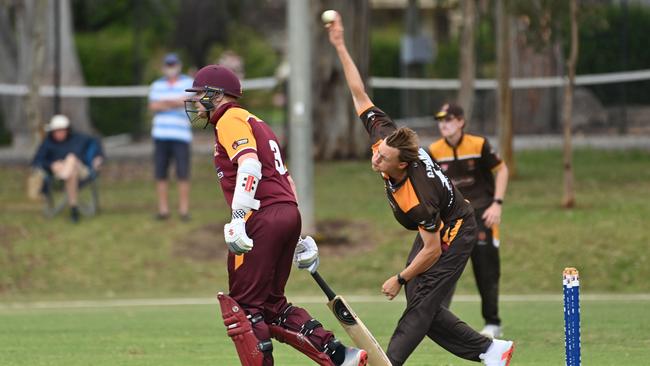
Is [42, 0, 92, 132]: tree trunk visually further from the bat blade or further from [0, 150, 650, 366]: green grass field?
the bat blade

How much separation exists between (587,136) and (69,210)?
11.0 meters

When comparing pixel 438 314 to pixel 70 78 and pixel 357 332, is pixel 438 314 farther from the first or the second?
pixel 70 78

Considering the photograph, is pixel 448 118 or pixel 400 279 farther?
pixel 448 118

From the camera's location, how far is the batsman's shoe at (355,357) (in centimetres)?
877


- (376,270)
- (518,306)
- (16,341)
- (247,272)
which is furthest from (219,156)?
(376,270)

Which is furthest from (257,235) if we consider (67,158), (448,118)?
(67,158)

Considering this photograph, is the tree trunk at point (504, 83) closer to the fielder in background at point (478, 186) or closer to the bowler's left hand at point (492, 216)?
the fielder in background at point (478, 186)

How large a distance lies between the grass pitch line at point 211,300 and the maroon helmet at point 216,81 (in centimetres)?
726

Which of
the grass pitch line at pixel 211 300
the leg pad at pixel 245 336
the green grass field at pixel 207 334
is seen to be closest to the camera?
the leg pad at pixel 245 336

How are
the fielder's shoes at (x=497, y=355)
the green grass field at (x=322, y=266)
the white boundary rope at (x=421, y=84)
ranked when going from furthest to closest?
1. the white boundary rope at (x=421, y=84)
2. the green grass field at (x=322, y=266)
3. the fielder's shoes at (x=497, y=355)

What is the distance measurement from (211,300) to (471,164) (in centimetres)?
539

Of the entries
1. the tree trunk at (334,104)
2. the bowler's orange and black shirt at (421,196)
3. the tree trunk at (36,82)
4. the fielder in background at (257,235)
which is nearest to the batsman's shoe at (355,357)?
the fielder in background at (257,235)

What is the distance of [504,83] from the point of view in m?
21.2

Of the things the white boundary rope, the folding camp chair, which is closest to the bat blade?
the folding camp chair
